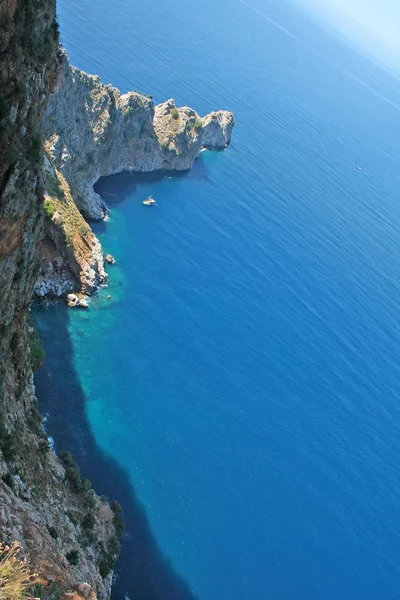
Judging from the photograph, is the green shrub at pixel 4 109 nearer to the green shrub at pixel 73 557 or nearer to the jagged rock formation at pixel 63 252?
the green shrub at pixel 73 557

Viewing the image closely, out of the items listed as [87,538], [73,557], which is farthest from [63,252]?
[73,557]

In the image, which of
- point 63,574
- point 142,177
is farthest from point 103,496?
point 142,177

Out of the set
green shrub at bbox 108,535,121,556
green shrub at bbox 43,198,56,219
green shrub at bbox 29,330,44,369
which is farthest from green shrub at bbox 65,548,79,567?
green shrub at bbox 43,198,56,219

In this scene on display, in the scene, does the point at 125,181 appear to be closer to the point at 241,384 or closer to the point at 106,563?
the point at 241,384

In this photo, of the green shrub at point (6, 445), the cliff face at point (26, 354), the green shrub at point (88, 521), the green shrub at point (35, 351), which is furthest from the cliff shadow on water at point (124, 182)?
the green shrub at point (6, 445)

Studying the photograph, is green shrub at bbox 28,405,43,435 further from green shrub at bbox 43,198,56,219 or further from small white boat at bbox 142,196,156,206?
small white boat at bbox 142,196,156,206

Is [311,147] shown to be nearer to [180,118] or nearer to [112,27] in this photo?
[180,118]
